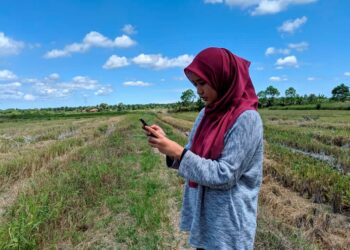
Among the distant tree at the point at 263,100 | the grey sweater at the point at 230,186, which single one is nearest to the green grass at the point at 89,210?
the grey sweater at the point at 230,186

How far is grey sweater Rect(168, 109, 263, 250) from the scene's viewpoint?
60.2 inches

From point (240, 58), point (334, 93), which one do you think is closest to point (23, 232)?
point (240, 58)

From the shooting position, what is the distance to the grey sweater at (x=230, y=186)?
1.53 m

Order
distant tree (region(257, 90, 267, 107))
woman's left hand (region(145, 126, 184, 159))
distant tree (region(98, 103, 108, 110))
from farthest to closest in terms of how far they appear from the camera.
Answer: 1. distant tree (region(98, 103, 108, 110))
2. distant tree (region(257, 90, 267, 107))
3. woman's left hand (region(145, 126, 184, 159))

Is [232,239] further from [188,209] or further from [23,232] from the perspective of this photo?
[23,232]

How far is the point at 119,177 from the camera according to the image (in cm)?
682

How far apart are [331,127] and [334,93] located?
241 ft

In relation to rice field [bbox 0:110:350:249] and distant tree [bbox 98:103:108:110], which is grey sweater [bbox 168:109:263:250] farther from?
distant tree [bbox 98:103:108:110]

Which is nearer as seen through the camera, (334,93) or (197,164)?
(197,164)

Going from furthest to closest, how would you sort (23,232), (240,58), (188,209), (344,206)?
(344,206), (23,232), (188,209), (240,58)

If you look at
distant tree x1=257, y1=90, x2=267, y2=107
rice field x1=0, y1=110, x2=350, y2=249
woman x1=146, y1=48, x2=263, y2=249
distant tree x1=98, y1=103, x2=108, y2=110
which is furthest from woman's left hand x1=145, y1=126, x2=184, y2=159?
distant tree x1=98, y1=103, x2=108, y2=110

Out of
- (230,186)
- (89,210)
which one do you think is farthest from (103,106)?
(230,186)

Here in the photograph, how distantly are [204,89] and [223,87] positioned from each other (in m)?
0.10

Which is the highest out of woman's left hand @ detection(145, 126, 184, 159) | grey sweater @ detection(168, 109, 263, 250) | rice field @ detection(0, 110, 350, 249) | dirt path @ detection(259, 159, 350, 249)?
woman's left hand @ detection(145, 126, 184, 159)
